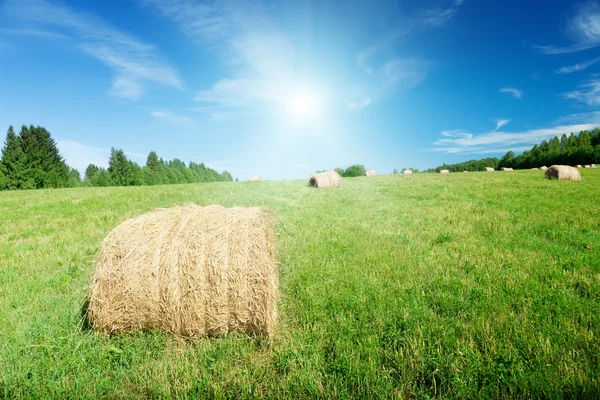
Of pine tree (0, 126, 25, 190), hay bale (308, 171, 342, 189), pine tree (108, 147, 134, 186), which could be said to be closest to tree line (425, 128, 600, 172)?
hay bale (308, 171, 342, 189)

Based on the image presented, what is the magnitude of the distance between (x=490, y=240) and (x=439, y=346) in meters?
6.00

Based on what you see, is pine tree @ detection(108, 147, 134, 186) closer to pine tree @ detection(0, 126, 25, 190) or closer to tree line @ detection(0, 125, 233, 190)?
tree line @ detection(0, 125, 233, 190)

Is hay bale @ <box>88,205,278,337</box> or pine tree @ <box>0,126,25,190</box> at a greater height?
pine tree @ <box>0,126,25,190</box>

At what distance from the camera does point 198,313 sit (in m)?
4.48

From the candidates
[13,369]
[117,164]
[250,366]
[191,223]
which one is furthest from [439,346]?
[117,164]

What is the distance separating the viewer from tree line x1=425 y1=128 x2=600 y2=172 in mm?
65875

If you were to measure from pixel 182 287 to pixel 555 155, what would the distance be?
329 ft

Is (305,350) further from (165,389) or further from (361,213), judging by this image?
(361,213)

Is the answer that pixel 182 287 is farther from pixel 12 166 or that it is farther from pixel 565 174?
pixel 12 166

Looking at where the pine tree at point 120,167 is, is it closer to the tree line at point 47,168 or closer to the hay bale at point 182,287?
the tree line at point 47,168

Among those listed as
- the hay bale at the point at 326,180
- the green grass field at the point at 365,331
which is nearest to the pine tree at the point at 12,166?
the hay bale at the point at 326,180

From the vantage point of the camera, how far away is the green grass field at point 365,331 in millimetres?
3516

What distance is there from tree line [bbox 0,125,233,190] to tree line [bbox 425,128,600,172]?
89.1 meters

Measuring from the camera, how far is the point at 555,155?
76.0m
